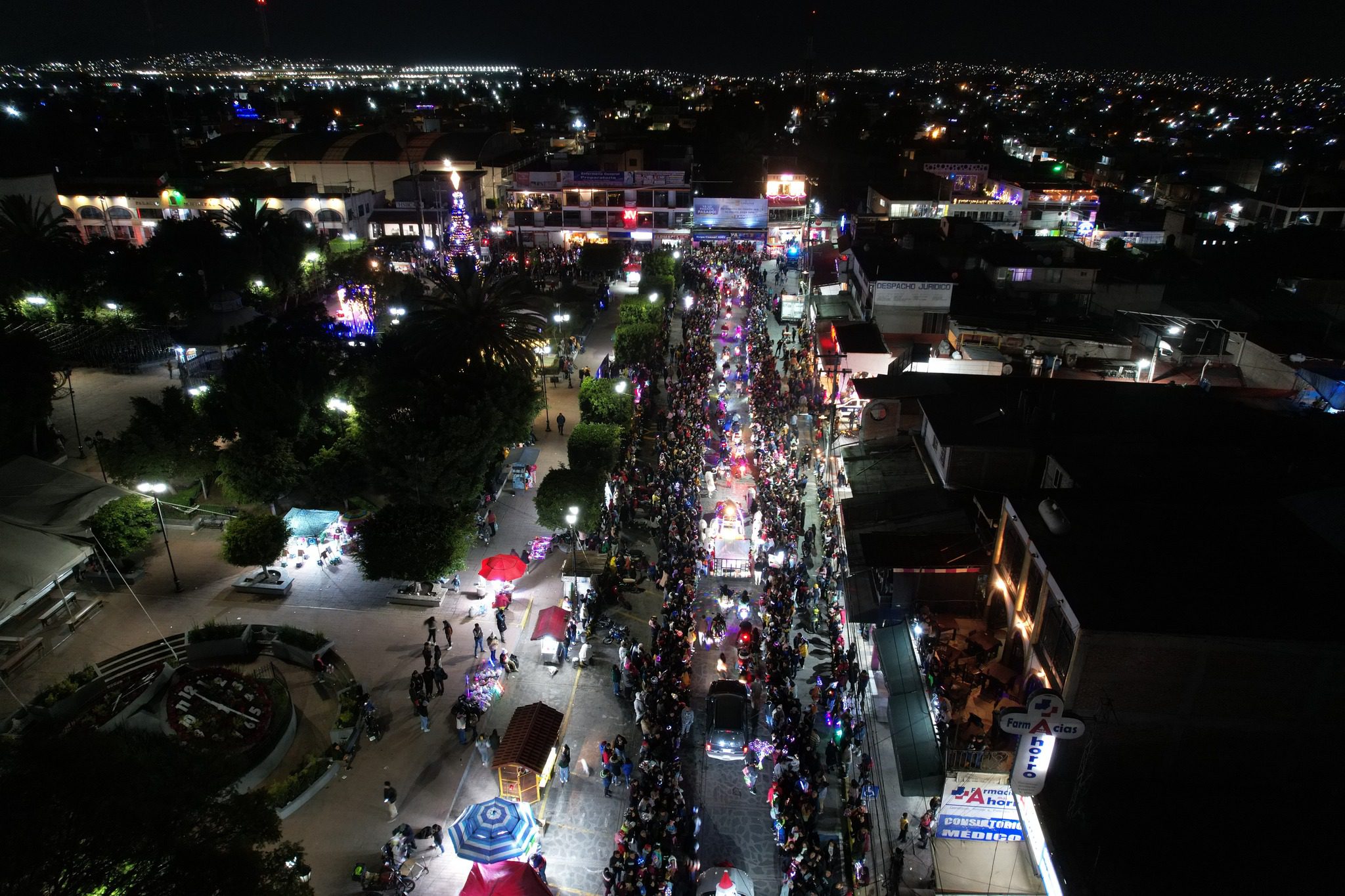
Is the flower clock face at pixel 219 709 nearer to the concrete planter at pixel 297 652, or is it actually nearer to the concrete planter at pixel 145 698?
the concrete planter at pixel 145 698

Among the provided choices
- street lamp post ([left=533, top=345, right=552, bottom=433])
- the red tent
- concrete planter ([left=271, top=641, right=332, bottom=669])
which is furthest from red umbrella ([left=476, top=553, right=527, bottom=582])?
street lamp post ([left=533, top=345, right=552, bottom=433])

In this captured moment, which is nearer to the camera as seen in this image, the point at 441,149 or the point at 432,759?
the point at 432,759

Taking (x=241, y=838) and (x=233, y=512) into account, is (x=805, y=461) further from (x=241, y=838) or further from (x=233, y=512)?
(x=241, y=838)

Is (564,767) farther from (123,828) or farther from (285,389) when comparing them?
(285,389)

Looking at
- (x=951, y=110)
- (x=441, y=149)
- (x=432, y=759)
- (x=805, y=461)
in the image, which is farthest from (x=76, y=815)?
(x=951, y=110)

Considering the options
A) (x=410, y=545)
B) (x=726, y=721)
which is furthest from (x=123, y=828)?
(x=410, y=545)

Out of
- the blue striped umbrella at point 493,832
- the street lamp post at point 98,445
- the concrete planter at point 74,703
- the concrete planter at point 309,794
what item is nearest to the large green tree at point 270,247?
the street lamp post at point 98,445
